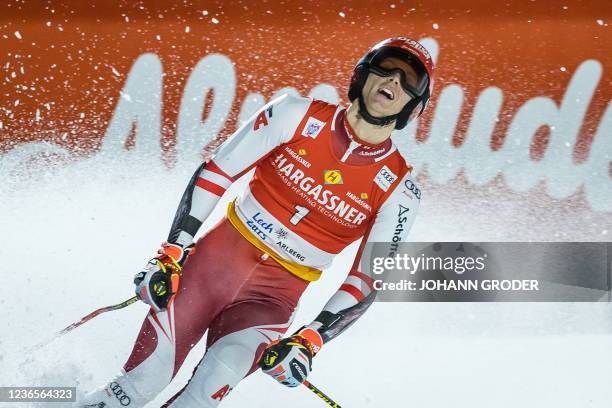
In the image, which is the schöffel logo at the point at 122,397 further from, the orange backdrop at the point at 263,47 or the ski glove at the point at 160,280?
the orange backdrop at the point at 263,47

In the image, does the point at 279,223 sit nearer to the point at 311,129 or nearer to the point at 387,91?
the point at 311,129

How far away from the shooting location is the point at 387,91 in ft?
9.00

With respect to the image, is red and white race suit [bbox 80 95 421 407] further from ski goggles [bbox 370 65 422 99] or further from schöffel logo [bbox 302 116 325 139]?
ski goggles [bbox 370 65 422 99]

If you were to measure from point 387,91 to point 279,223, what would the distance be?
51cm

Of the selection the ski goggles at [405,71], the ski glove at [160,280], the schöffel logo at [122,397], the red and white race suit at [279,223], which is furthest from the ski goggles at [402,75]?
the schöffel logo at [122,397]

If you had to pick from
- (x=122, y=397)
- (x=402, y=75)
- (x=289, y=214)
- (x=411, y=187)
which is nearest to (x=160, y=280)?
(x=122, y=397)

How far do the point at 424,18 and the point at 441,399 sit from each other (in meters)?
1.62

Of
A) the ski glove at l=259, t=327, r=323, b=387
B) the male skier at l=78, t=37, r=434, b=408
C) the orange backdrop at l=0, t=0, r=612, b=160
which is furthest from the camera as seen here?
the orange backdrop at l=0, t=0, r=612, b=160

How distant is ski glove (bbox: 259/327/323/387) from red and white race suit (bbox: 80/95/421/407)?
0.10 m

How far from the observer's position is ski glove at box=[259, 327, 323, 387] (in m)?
2.53

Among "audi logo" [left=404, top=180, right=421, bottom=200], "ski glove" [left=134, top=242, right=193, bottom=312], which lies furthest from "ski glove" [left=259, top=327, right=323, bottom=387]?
"audi logo" [left=404, top=180, right=421, bottom=200]

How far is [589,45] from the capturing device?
396cm

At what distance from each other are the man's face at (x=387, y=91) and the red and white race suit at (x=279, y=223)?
10 centimetres

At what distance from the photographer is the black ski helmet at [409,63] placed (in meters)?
2.77
